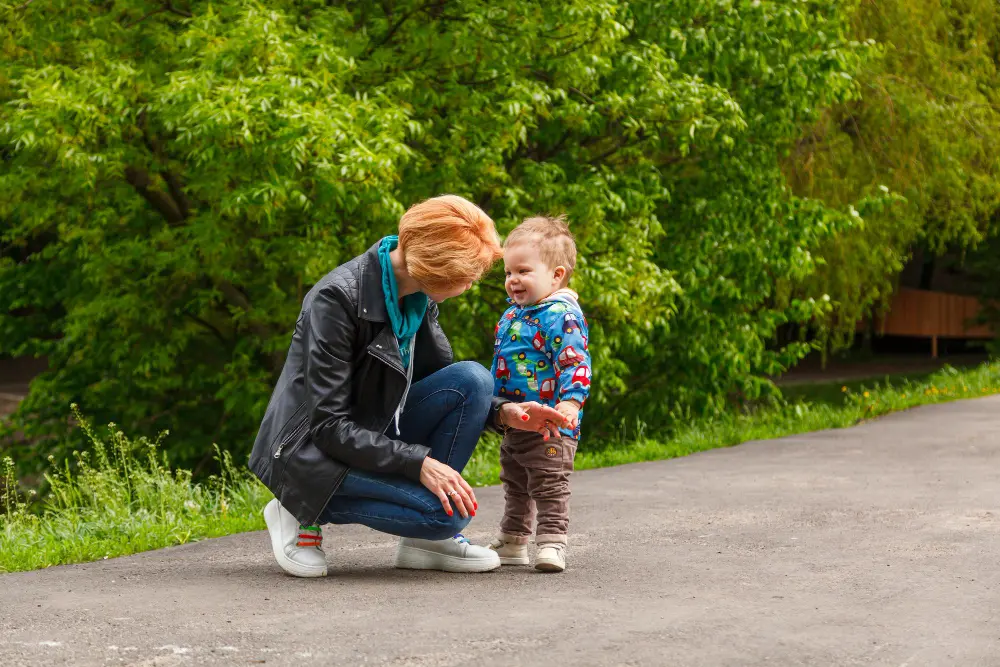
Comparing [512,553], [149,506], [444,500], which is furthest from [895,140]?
[444,500]

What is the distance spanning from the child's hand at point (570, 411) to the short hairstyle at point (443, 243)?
1.84 feet

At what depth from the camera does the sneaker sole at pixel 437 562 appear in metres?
4.54

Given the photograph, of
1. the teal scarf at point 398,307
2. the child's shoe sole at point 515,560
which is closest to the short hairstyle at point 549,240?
the teal scarf at point 398,307

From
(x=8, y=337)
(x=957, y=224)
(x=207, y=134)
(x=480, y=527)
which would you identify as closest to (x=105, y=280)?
(x=8, y=337)

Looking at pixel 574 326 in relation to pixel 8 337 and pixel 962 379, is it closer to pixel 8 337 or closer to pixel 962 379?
pixel 8 337

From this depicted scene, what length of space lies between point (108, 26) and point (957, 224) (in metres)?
9.96

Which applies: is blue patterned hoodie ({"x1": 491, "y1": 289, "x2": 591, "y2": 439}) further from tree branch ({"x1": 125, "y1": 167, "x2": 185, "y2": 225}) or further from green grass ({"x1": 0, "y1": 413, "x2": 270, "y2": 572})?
tree branch ({"x1": 125, "y1": 167, "x2": 185, "y2": 225})

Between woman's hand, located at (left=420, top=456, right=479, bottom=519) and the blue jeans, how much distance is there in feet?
0.34

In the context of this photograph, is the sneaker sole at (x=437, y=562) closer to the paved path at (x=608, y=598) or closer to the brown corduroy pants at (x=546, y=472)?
the paved path at (x=608, y=598)

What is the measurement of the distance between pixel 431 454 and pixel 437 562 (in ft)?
1.34

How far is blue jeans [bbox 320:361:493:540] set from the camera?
427 centimetres

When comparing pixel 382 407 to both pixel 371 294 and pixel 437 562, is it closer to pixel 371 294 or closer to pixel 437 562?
pixel 371 294

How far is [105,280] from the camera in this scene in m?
11.1

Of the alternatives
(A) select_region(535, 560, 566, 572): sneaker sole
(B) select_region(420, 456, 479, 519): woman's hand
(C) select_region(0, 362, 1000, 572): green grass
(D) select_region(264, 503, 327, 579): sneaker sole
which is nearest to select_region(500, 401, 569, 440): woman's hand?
(B) select_region(420, 456, 479, 519): woman's hand
